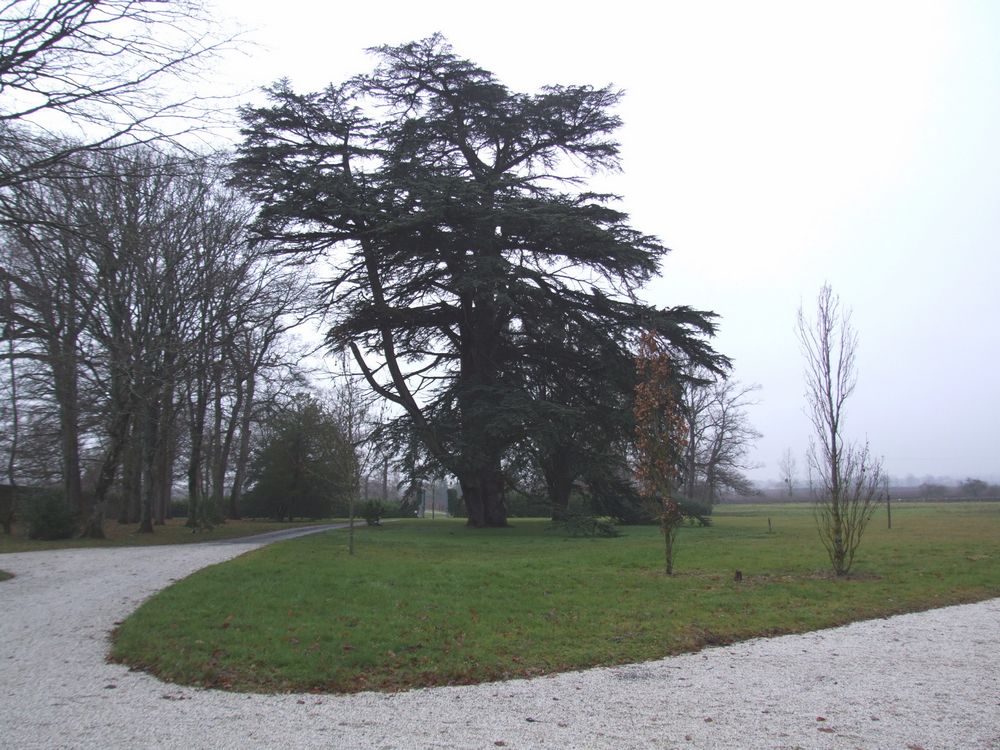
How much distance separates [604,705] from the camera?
5.84 m

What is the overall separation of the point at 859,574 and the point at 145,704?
441 inches

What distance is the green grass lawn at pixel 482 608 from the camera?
7043mm

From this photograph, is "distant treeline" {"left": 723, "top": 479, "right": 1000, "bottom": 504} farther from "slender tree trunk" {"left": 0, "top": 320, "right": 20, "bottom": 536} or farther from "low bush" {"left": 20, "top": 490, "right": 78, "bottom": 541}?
"slender tree trunk" {"left": 0, "top": 320, "right": 20, "bottom": 536}

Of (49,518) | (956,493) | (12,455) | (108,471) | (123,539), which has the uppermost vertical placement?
(12,455)

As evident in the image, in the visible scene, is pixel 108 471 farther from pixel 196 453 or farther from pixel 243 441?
pixel 243 441

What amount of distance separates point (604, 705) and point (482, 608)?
3561 millimetres

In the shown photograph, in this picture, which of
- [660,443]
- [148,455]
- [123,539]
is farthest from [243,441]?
[660,443]

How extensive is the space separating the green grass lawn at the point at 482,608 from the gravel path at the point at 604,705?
0.45 metres

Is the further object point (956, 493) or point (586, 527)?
point (956, 493)

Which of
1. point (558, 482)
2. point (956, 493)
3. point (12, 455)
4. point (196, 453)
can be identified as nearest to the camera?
point (558, 482)

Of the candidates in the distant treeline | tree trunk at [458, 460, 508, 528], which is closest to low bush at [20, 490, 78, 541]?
tree trunk at [458, 460, 508, 528]

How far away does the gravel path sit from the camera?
16.8ft

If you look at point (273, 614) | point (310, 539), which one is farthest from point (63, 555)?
point (273, 614)

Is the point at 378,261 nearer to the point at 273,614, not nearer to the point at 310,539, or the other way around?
the point at 310,539
